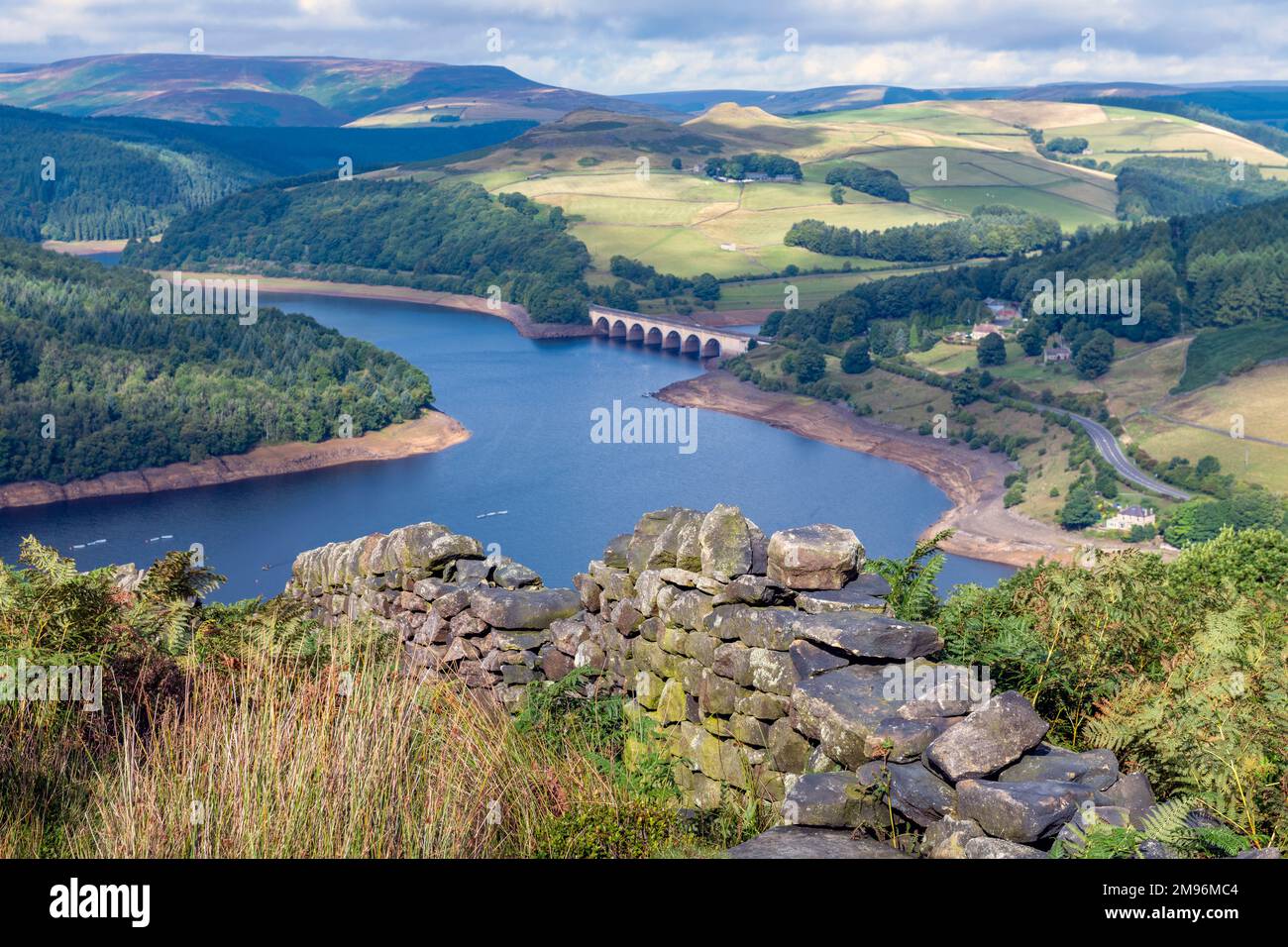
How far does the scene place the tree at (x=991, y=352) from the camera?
6078 inches

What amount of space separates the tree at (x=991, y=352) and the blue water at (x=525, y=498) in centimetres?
2861

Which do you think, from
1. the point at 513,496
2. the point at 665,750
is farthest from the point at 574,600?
the point at 513,496

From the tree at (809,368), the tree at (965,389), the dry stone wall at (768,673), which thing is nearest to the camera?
the dry stone wall at (768,673)

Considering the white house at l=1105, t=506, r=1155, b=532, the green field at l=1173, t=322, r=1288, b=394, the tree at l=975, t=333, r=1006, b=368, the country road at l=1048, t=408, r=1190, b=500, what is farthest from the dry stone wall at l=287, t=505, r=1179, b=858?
the tree at l=975, t=333, r=1006, b=368

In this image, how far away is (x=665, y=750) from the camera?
11.5m

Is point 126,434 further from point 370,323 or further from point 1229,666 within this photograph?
point 1229,666

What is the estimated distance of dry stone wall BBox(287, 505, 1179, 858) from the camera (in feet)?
27.2

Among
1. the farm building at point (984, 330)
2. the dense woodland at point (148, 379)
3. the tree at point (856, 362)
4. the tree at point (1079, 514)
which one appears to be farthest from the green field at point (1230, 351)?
the dense woodland at point (148, 379)

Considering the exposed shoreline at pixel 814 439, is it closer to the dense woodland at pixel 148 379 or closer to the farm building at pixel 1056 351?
the dense woodland at pixel 148 379

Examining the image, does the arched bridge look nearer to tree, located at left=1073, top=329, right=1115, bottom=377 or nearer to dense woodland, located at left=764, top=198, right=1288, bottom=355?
dense woodland, located at left=764, top=198, right=1288, bottom=355

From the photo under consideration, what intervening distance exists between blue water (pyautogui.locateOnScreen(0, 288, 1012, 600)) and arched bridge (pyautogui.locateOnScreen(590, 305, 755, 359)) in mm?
28050

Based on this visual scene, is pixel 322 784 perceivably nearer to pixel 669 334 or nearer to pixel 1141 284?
pixel 1141 284

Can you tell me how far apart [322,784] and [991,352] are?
152 metres

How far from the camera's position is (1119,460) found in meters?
121
